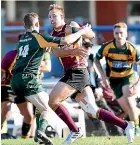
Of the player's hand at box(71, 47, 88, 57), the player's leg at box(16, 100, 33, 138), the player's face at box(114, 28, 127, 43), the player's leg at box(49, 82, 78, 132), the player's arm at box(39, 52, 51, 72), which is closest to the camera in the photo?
the player's hand at box(71, 47, 88, 57)

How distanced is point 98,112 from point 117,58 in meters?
2.37

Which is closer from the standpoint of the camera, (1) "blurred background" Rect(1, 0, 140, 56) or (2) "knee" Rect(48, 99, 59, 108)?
(2) "knee" Rect(48, 99, 59, 108)

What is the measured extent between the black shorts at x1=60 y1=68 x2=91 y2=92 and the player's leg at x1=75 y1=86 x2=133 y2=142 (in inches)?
5.5

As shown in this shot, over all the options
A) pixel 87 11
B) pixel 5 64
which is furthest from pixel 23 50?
pixel 87 11

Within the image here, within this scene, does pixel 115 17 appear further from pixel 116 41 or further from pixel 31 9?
pixel 116 41

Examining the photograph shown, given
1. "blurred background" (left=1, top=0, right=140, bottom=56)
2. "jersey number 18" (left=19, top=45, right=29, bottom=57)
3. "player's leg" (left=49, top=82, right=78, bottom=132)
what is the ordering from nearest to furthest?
"jersey number 18" (left=19, top=45, right=29, bottom=57), "player's leg" (left=49, top=82, right=78, bottom=132), "blurred background" (left=1, top=0, right=140, bottom=56)

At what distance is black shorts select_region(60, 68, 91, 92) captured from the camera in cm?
1059

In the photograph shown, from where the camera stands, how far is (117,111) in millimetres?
14336

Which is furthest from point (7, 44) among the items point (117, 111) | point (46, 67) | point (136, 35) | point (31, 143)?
point (31, 143)

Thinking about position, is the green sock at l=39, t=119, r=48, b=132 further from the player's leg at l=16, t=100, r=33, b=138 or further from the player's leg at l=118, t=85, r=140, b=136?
the player's leg at l=118, t=85, r=140, b=136

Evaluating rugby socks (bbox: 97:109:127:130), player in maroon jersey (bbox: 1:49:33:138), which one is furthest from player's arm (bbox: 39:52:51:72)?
rugby socks (bbox: 97:109:127:130)

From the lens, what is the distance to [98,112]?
1071 cm

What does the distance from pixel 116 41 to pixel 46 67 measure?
1383 millimetres

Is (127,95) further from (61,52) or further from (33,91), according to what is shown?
(33,91)
